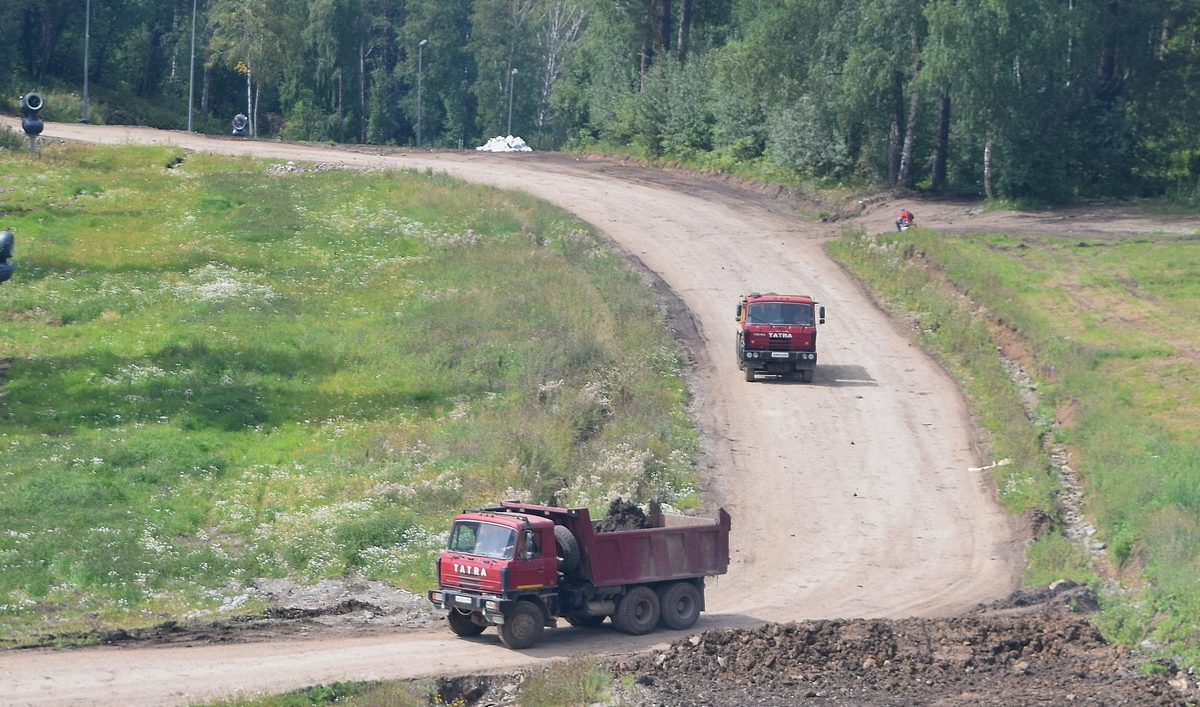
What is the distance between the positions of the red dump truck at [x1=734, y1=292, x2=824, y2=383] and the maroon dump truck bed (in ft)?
44.4

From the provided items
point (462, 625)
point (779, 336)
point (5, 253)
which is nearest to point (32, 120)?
point (5, 253)

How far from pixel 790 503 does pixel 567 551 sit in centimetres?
969

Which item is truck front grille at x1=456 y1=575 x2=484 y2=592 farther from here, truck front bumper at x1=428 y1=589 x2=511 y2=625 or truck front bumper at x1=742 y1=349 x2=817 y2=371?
truck front bumper at x1=742 y1=349 x2=817 y2=371

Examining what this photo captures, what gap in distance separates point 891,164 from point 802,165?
412cm

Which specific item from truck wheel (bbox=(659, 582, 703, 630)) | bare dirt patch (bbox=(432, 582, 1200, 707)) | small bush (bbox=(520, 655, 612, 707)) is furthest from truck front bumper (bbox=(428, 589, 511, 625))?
truck wheel (bbox=(659, 582, 703, 630))

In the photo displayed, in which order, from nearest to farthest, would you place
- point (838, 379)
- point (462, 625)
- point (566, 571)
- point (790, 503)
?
point (566, 571) → point (462, 625) → point (790, 503) → point (838, 379)

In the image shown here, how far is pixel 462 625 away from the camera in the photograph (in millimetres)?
18203

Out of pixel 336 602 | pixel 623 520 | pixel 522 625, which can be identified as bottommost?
pixel 336 602

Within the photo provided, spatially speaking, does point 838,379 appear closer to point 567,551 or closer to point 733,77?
point 567,551

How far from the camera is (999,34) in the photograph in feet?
148

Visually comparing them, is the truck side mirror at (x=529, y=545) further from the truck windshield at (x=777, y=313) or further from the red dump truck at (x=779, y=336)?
the truck windshield at (x=777, y=313)

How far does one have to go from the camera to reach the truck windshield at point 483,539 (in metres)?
17.3

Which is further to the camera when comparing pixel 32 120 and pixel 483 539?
pixel 32 120

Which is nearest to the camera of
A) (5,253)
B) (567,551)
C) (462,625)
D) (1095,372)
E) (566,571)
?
(567,551)
